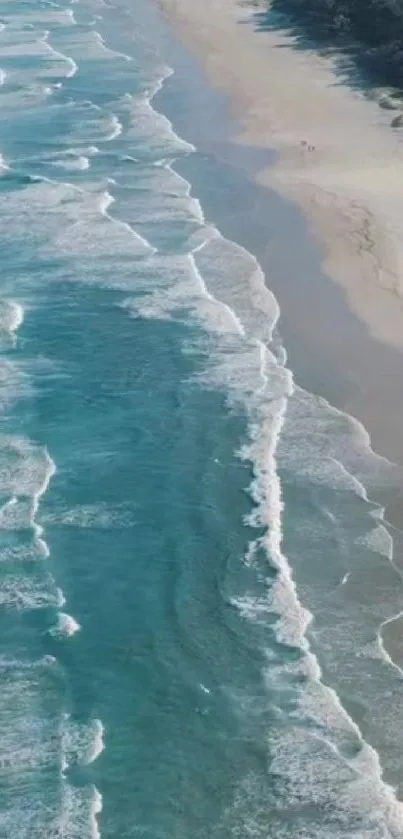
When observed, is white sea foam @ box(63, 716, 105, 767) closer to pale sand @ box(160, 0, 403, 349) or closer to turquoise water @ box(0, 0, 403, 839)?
turquoise water @ box(0, 0, 403, 839)

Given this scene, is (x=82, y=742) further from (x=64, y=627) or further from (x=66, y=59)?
(x=66, y=59)

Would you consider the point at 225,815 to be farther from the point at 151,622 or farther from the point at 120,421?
the point at 120,421

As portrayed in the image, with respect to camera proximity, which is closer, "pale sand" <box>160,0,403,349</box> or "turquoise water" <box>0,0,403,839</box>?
"turquoise water" <box>0,0,403,839</box>

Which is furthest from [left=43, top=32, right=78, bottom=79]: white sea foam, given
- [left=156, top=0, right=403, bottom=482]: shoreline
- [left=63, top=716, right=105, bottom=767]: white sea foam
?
[left=63, top=716, right=105, bottom=767]: white sea foam

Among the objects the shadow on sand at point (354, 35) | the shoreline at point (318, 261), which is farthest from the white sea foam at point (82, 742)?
the shadow on sand at point (354, 35)

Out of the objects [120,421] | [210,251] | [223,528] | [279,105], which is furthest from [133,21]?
[223,528]

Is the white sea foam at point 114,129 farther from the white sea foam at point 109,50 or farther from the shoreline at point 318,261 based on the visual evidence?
the white sea foam at point 109,50
